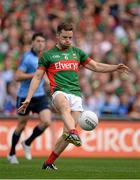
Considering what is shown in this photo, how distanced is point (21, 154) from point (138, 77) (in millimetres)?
4842

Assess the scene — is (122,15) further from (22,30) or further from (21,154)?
(21,154)

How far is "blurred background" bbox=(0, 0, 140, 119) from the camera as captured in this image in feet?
72.6

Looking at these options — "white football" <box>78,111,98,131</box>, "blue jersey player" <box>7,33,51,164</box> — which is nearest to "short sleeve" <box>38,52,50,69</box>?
"white football" <box>78,111,98,131</box>

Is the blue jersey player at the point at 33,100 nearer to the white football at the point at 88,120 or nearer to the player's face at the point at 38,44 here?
the player's face at the point at 38,44

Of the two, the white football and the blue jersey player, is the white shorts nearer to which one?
the white football

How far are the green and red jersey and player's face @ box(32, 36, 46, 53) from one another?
3244 millimetres

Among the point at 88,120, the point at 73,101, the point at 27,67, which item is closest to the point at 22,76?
the point at 27,67

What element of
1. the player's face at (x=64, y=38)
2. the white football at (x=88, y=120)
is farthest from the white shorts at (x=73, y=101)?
the player's face at (x=64, y=38)

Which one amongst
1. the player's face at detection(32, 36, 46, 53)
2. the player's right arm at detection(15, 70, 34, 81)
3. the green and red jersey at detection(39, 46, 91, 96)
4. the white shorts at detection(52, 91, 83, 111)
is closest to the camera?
the white shorts at detection(52, 91, 83, 111)

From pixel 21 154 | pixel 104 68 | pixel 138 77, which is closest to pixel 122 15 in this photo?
pixel 138 77

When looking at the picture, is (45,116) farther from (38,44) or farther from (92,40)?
(92,40)

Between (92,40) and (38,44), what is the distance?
7437 millimetres

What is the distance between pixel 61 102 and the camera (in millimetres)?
13172

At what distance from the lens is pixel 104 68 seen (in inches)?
555
